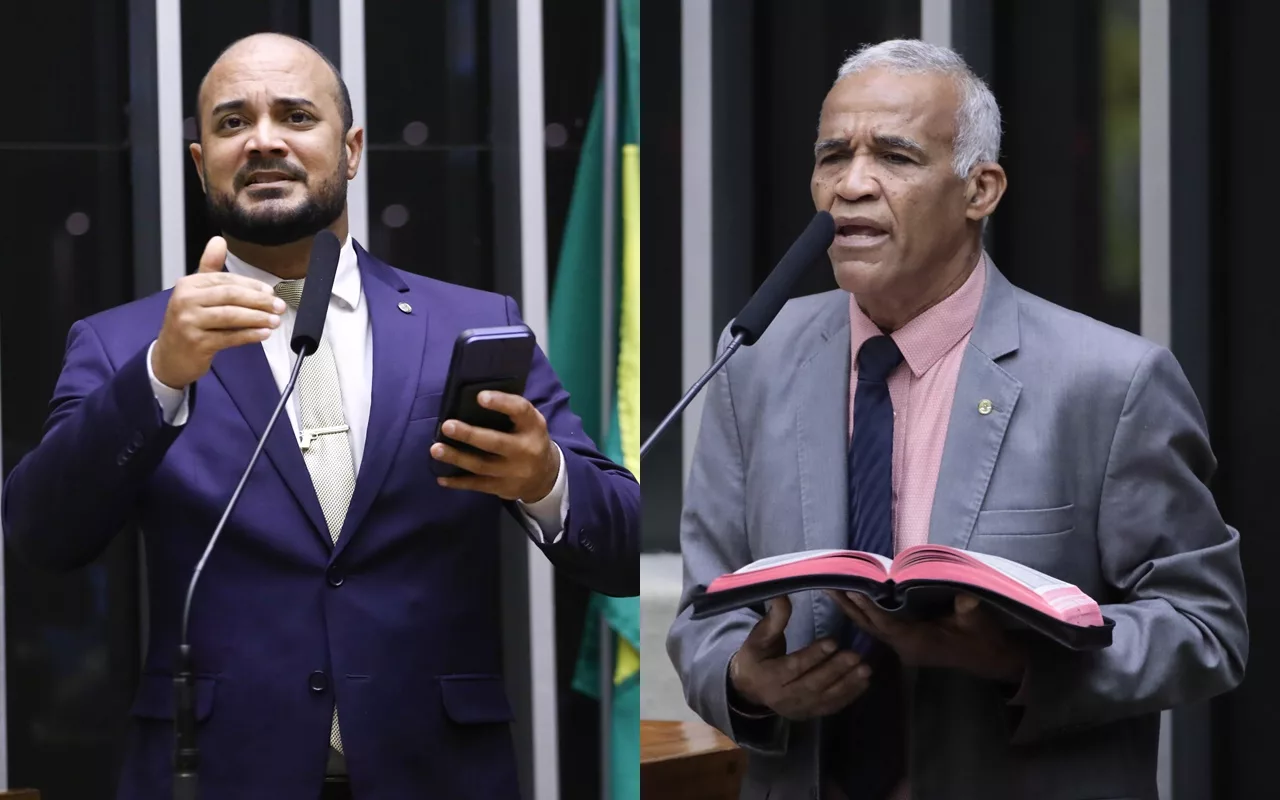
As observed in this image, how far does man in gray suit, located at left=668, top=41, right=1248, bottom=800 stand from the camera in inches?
70.6

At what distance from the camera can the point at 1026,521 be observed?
1868 millimetres

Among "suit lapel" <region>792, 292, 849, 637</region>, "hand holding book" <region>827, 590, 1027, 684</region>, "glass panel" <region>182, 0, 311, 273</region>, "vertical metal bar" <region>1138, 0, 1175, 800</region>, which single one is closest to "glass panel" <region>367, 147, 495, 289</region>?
"glass panel" <region>182, 0, 311, 273</region>

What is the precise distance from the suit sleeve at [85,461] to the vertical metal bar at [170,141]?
135 mm

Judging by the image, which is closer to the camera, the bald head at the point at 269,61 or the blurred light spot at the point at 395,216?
the bald head at the point at 269,61

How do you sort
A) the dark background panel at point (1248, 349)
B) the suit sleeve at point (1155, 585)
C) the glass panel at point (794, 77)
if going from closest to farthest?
1. the suit sleeve at point (1155, 585)
2. the dark background panel at point (1248, 349)
3. the glass panel at point (794, 77)

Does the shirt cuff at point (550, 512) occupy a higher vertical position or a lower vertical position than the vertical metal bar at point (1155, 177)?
lower

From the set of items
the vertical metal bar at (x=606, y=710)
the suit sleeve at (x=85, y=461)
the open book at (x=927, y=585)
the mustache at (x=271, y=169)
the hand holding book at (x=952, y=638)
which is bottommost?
the vertical metal bar at (x=606, y=710)

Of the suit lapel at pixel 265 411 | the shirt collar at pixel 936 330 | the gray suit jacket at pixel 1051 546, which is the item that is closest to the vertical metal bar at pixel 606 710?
the gray suit jacket at pixel 1051 546

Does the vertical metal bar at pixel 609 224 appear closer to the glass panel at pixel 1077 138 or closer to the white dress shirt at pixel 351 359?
the white dress shirt at pixel 351 359

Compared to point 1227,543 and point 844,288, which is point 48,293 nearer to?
point 844,288

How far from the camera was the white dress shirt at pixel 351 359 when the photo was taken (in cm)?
183

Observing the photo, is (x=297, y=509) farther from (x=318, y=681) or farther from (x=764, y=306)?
(x=764, y=306)

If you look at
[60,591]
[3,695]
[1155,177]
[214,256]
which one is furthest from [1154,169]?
[3,695]

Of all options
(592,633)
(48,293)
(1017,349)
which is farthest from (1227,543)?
(48,293)
